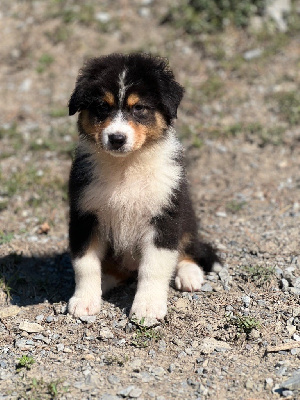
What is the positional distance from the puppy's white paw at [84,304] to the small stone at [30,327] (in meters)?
0.30


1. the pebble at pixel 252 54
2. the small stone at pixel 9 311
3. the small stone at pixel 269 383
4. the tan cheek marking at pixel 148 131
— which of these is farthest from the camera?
the pebble at pixel 252 54

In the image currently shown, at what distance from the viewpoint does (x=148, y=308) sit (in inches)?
201

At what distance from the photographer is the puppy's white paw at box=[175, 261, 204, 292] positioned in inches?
224

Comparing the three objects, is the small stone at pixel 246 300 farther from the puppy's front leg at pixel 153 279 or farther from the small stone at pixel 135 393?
the small stone at pixel 135 393

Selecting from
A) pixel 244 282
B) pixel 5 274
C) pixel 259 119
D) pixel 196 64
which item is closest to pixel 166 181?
pixel 244 282

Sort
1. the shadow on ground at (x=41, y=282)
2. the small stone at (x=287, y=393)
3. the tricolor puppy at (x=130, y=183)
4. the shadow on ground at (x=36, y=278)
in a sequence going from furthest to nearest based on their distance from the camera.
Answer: the shadow on ground at (x=36, y=278), the shadow on ground at (x=41, y=282), the tricolor puppy at (x=130, y=183), the small stone at (x=287, y=393)

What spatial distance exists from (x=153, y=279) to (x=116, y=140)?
1.26 metres

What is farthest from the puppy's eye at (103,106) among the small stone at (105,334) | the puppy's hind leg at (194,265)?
the small stone at (105,334)

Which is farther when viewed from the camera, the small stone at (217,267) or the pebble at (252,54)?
the pebble at (252,54)

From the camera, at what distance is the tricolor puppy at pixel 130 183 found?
16.6ft

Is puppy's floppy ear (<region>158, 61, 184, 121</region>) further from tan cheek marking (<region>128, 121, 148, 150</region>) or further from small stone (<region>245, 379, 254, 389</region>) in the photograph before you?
small stone (<region>245, 379, 254, 389</region>)

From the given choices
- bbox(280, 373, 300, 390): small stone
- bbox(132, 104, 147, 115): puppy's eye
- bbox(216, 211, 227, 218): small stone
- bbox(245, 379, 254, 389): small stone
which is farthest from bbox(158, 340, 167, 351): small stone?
bbox(216, 211, 227, 218): small stone

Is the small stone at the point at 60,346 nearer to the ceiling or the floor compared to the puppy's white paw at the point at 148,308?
nearer to the floor

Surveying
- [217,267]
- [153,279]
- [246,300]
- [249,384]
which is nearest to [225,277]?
[217,267]
